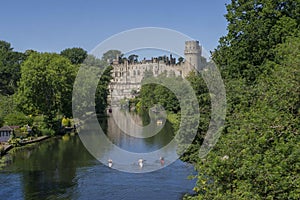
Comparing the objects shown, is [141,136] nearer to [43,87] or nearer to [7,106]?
[43,87]

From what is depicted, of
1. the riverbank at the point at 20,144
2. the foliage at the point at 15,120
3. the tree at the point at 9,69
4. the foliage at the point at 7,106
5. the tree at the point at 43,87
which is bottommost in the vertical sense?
the riverbank at the point at 20,144

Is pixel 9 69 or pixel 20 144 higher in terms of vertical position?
pixel 9 69

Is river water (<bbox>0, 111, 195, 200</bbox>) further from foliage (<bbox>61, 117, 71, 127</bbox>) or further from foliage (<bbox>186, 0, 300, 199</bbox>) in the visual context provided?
foliage (<bbox>61, 117, 71, 127</bbox>)

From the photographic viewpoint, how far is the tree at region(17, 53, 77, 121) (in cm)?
3306

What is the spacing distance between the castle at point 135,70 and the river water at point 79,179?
38447mm

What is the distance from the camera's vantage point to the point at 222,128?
11516 millimetres

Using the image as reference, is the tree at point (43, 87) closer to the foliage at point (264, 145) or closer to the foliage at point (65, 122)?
the foliage at point (65, 122)

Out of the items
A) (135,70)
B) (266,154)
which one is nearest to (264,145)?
(266,154)

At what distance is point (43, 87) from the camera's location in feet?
112

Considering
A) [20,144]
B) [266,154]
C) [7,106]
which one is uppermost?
[7,106]

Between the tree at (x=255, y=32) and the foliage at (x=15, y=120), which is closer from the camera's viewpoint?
the tree at (x=255, y=32)

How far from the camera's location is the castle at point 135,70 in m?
61.5

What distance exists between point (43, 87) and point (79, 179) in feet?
60.8

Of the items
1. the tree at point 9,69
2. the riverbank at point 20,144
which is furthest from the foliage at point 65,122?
the tree at point 9,69
